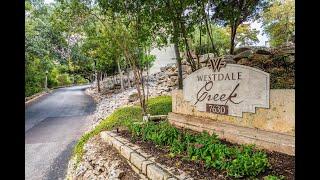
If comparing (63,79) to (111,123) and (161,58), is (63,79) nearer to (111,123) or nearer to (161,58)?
(161,58)

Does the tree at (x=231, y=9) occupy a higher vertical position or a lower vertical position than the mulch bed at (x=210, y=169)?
higher

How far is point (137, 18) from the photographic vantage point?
8.09 metres

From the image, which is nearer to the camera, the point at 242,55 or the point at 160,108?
the point at 160,108

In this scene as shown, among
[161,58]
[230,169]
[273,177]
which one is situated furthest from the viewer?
[161,58]

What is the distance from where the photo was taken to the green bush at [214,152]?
351cm

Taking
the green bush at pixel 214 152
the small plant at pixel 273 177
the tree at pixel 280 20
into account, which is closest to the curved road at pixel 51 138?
the green bush at pixel 214 152

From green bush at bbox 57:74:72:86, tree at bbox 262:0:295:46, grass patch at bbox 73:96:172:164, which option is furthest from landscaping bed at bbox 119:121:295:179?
green bush at bbox 57:74:72:86

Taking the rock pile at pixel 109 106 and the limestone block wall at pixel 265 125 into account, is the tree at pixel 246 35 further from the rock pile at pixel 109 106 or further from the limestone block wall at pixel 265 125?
the limestone block wall at pixel 265 125

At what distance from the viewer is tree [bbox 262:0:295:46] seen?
2033 cm

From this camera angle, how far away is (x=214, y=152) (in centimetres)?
431

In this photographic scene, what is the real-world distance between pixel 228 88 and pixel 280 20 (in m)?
18.5

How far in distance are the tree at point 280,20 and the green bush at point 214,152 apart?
17.6m

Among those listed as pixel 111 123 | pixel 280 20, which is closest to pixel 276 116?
pixel 111 123
